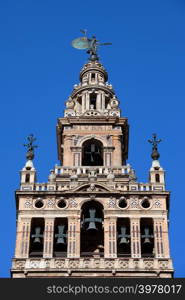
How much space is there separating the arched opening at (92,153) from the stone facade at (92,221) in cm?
55

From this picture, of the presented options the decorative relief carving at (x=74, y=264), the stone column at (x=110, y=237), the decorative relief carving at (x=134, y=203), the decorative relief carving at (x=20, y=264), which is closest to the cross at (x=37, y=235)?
the decorative relief carving at (x=20, y=264)

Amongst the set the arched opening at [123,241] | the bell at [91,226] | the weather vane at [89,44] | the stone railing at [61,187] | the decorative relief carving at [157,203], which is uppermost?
the weather vane at [89,44]

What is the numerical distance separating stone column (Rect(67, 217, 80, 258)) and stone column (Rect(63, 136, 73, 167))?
6.68m

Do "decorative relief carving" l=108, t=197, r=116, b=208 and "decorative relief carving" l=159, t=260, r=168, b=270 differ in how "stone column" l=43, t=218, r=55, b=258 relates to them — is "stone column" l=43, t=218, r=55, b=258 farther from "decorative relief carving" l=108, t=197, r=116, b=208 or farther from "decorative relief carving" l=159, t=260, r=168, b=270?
"decorative relief carving" l=159, t=260, r=168, b=270

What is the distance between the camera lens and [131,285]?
41.8 meters

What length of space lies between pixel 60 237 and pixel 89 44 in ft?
74.5

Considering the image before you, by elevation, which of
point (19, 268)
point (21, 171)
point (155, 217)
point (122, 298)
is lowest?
point (122, 298)

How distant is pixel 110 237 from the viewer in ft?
176

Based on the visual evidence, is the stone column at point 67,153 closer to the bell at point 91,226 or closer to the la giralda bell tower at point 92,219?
the la giralda bell tower at point 92,219

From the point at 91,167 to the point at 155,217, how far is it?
6674mm

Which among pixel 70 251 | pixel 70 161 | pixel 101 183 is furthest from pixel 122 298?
pixel 70 161

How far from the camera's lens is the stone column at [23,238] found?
174ft

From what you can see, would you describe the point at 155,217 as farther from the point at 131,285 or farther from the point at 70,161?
the point at 131,285

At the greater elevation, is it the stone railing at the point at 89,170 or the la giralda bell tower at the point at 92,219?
the stone railing at the point at 89,170
